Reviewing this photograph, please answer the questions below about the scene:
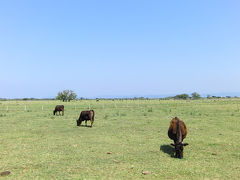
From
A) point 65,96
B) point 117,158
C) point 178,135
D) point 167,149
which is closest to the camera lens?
point 117,158

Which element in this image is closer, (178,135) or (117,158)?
(117,158)

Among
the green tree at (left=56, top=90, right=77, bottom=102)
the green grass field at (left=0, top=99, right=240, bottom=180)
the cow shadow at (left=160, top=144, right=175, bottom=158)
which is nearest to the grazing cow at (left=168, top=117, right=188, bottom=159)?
the green grass field at (left=0, top=99, right=240, bottom=180)

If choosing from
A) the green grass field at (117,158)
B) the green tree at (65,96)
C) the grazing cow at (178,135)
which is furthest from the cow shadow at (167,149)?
the green tree at (65,96)

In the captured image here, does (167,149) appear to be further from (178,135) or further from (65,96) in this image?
(65,96)

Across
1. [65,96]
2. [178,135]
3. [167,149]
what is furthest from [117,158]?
[65,96]

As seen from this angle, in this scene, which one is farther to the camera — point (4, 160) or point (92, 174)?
point (4, 160)

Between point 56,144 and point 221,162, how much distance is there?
9.04 metres

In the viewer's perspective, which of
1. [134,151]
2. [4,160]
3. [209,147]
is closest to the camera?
[4,160]

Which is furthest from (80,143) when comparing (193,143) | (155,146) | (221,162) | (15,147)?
(221,162)

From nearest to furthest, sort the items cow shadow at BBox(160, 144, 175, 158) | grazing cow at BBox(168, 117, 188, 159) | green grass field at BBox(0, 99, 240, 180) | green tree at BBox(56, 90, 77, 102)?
green grass field at BBox(0, 99, 240, 180)
grazing cow at BBox(168, 117, 188, 159)
cow shadow at BBox(160, 144, 175, 158)
green tree at BBox(56, 90, 77, 102)

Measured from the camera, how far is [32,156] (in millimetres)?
9484

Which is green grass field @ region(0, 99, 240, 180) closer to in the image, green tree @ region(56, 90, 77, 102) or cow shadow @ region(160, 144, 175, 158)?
cow shadow @ region(160, 144, 175, 158)

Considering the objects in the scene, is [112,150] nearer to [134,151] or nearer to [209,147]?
[134,151]

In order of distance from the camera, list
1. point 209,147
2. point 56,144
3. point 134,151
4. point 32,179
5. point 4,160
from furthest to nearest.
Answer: point 56,144
point 209,147
point 134,151
point 4,160
point 32,179
